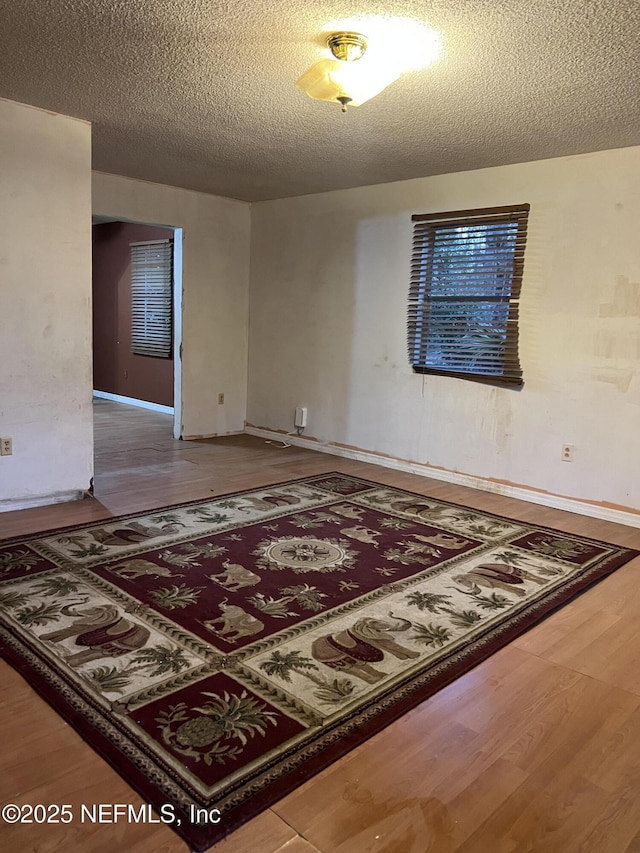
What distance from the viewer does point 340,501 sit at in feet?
14.2

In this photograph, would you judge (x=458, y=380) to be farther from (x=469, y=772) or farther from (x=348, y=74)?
(x=469, y=772)

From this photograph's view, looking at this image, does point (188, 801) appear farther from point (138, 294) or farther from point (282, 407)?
point (138, 294)

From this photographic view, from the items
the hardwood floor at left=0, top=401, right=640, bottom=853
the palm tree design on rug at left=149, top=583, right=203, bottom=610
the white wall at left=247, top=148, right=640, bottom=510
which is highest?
the white wall at left=247, top=148, right=640, bottom=510

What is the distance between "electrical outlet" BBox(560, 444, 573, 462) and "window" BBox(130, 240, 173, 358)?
5032 mm

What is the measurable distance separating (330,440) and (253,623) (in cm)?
342

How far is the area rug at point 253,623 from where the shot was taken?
1.80m

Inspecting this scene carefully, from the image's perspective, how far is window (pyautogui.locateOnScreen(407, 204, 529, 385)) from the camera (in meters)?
4.48

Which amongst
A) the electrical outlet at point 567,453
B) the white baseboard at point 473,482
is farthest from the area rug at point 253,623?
the electrical outlet at point 567,453

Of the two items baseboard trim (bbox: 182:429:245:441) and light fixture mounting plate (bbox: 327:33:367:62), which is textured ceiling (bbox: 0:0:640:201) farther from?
baseboard trim (bbox: 182:429:245:441)

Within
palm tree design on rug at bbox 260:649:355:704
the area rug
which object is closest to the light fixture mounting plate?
the area rug

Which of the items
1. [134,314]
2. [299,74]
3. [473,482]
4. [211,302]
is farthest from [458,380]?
[134,314]

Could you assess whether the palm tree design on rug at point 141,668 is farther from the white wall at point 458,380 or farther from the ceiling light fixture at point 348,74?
the white wall at point 458,380

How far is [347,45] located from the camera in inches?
103

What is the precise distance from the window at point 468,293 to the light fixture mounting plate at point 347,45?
212 cm
